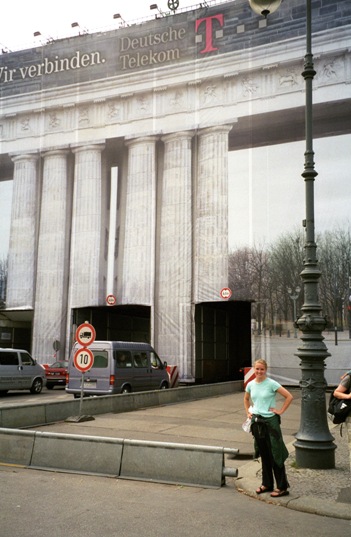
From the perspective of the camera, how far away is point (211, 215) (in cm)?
2856

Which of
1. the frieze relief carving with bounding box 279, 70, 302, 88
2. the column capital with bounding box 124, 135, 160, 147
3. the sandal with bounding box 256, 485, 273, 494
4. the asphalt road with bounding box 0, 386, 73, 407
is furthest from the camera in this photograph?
the column capital with bounding box 124, 135, 160, 147

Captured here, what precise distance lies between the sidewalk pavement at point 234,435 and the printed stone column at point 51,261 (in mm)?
12846

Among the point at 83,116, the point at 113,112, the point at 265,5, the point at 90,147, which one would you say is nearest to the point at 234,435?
the point at 265,5

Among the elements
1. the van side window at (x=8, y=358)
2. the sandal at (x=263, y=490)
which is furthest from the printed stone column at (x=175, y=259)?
the sandal at (x=263, y=490)

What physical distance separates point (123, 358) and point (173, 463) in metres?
10.3

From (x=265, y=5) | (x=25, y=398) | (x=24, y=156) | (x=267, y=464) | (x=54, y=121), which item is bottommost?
(x=25, y=398)

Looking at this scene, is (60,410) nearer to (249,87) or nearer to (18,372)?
(18,372)

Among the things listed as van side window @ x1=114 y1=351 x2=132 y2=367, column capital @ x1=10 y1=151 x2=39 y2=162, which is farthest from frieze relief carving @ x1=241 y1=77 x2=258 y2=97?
van side window @ x1=114 y1=351 x2=132 y2=367

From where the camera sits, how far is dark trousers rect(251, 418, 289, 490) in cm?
645

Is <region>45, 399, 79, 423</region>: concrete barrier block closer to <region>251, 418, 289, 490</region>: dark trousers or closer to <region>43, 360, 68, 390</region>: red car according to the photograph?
<region>251, 418, 289, 490</region>: dark trousers

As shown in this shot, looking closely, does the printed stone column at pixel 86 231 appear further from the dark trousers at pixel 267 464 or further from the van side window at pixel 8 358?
the dark trousers at pixel 267 464

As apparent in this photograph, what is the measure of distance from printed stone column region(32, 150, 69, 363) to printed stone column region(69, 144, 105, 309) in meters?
0.65

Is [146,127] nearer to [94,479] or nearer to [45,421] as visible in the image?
[45,421]

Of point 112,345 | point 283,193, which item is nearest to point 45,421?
point 112,345
